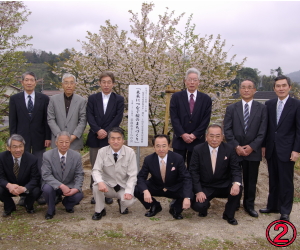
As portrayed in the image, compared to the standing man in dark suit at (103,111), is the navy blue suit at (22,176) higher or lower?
lower

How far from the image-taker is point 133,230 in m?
3.55

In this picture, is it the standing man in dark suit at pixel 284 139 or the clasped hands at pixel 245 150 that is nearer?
the standing man in dark suit at pixel 284 139

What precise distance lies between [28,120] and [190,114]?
2441 mm

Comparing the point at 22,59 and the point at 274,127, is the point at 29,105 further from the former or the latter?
the point at 22,59

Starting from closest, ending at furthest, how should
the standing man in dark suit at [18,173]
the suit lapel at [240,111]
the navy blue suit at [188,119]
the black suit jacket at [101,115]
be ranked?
the standing man in dark suit at [18,173], the suit lapel at [240,111], the navy blue suit at [188,119], the black suit jacket at [101,115]

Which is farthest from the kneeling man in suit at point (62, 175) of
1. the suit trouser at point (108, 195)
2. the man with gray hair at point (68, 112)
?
the man with gray hair at point (68, 112)

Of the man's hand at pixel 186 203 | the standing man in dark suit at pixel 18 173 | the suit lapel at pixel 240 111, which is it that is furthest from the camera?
the suit lapel at pixel 240 111

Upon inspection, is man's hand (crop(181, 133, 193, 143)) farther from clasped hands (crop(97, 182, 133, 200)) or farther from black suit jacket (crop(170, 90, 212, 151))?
clasped hands (crop(97, 182, 133, 200))

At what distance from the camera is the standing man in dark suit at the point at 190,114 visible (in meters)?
4.39

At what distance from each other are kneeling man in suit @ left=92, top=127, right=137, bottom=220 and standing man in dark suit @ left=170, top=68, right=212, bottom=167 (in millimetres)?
834

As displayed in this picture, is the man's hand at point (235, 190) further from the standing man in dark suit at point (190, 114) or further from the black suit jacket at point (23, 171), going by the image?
the black suit jacket at point (23, 171)

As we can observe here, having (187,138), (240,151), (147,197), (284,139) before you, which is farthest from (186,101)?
(147,197)

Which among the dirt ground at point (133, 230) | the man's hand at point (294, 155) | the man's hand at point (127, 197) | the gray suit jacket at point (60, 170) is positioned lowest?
the dirt ground at point (133, 230)

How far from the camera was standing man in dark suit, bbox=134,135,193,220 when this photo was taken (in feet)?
12.8
